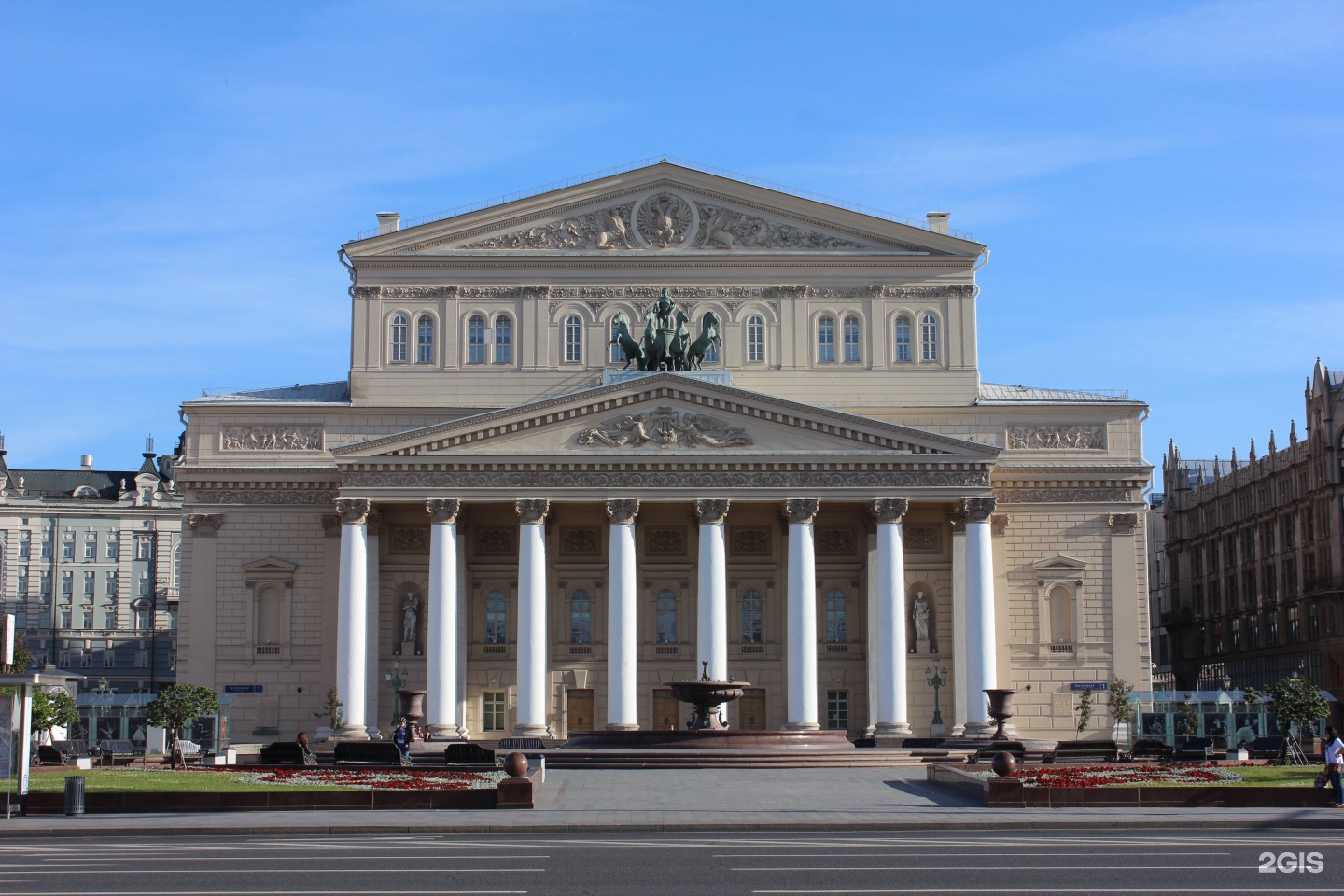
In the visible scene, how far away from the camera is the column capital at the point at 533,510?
57.3 meters

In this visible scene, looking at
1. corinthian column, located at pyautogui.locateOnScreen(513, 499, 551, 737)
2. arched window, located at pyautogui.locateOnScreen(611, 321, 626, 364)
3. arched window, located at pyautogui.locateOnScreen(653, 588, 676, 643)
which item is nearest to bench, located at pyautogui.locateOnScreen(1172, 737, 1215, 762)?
arched window, located at pyautogui.locateOnScreen(653, 588, 676, 643)

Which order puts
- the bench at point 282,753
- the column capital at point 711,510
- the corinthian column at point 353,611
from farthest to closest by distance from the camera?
the column capital at point 711,510, the corinthian column at point 353,611, the bench at point 282,753

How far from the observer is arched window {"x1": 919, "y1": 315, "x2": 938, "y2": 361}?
64.3 m

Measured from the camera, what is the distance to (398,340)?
210ft

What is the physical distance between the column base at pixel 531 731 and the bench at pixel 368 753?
14.0 meters

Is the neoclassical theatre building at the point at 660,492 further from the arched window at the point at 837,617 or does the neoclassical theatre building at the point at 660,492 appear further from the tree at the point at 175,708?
the tree at the point at 175,708

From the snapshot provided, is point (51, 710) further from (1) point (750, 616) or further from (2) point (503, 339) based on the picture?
(1) point (750, 616)

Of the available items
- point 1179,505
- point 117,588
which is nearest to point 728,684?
point 1179,505

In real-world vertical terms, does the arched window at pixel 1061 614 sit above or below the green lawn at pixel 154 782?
above

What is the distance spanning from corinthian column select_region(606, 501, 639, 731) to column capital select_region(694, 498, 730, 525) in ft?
7.08

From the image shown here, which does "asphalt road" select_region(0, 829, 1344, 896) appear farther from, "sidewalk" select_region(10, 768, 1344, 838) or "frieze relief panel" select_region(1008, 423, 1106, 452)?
"frieze relief panel" select_region(1008, 423, 1106, 452)

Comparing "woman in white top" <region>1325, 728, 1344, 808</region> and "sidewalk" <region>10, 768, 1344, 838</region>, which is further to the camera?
"woman in white top" <region>1325, 728, 1344, 808</region>

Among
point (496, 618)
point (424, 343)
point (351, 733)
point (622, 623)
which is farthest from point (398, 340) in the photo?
point (351, 733)

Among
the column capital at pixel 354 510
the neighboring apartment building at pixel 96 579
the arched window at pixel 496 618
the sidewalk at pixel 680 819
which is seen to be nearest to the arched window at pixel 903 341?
the arched window at pixel 496 618
